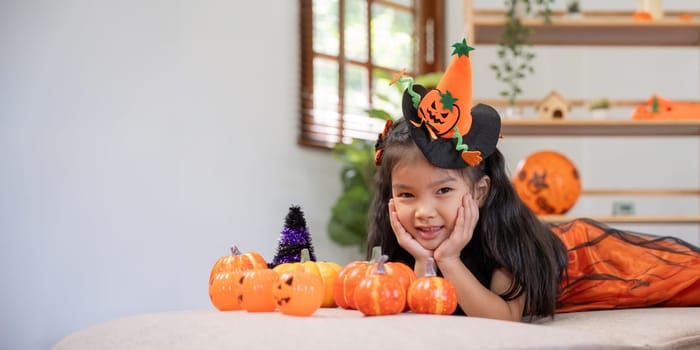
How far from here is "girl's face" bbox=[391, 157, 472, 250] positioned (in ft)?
5.76

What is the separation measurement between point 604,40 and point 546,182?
0.85 metres

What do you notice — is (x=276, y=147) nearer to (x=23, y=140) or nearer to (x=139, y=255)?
(x=139, y=255)

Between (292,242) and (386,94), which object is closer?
(292,242)

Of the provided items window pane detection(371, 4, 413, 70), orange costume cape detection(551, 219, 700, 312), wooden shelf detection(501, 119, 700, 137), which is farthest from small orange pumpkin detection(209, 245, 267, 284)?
window pane detection(371, 4, 413, 70)

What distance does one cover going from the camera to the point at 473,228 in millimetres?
1770

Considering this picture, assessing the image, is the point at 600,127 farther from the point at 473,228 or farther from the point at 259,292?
the point at 259,292

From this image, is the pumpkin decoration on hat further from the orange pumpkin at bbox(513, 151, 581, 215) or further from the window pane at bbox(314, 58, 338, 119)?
the window pane at bbox(314, 58, 338, 119)

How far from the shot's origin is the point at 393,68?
15.9ft

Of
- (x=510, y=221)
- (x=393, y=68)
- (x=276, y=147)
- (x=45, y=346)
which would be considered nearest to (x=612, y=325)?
(x=510, y=221)

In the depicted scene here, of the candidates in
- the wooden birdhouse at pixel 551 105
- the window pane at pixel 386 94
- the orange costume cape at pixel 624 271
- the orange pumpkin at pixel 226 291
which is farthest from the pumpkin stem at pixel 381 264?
the window pane at pixel 386 94

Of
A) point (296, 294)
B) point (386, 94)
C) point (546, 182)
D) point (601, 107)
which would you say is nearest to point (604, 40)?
point (601, 107)

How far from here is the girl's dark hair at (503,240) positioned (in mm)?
1805

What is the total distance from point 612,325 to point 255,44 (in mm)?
2780

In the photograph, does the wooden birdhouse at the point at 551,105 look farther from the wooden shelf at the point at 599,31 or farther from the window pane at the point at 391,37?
the window pane at the point at 391,37
